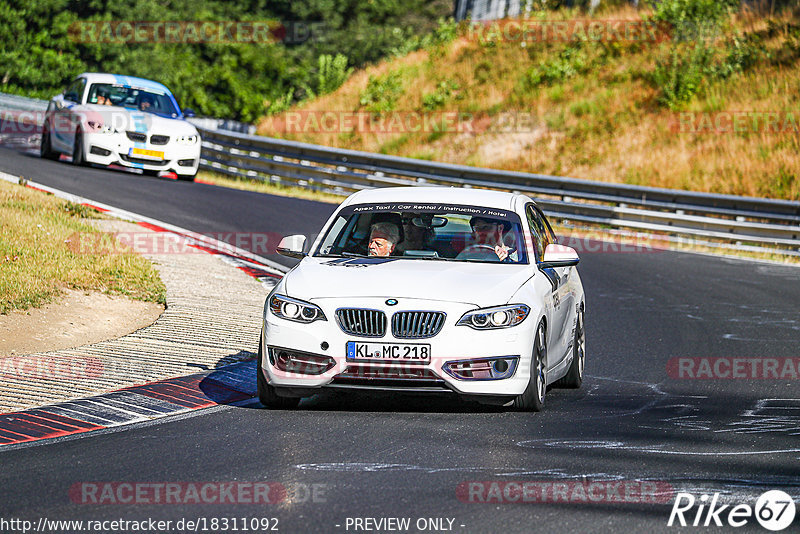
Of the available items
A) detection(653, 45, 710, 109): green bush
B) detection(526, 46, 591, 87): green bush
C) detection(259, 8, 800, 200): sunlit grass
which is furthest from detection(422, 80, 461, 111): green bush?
detection(653, 45, 710, 109): green bush

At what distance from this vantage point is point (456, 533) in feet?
17.4

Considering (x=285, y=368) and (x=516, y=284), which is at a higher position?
(x=516, y=284)

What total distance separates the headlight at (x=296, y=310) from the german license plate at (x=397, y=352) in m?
0.37

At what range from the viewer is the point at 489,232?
9.10 metres

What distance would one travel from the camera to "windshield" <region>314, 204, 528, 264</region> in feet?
29.5

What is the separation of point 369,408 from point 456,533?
3137mm

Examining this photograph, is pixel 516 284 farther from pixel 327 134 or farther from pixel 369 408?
pixel 327 134

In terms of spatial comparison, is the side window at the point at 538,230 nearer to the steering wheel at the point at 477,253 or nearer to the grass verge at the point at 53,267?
the steering wheel at the point at 477,253

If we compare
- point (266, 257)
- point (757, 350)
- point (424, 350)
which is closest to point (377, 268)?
point (424, 350)

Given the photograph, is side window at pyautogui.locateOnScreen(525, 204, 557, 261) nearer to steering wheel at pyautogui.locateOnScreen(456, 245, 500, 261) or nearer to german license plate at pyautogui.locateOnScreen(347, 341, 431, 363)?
steering wheel at pyautogui.locateOnScreen(456, 245, 500, 261)

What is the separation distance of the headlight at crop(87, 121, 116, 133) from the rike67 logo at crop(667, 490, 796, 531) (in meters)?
18.5

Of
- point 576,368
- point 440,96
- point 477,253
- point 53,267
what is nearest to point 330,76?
point 440,96

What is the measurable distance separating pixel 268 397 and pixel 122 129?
1550 centimetres

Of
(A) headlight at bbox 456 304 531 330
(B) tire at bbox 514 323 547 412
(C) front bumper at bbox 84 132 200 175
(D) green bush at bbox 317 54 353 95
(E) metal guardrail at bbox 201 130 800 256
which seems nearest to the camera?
(A) headlight at bbox 456 304 531 330
